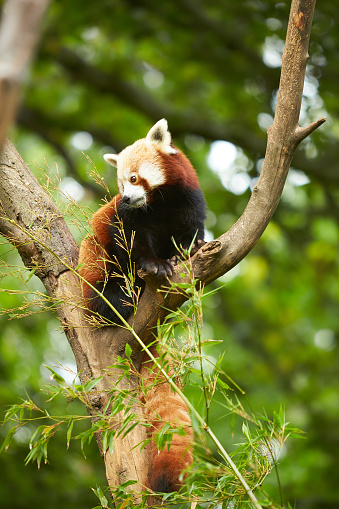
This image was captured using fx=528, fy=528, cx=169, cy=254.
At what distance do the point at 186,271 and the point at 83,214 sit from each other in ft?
1.82

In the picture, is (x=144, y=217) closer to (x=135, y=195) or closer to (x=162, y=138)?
(x=135, y=195)

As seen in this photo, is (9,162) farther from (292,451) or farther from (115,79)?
(292,451)

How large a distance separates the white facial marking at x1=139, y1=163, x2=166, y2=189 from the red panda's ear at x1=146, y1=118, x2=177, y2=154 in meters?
0.14

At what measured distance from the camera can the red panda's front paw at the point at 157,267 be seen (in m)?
2.23

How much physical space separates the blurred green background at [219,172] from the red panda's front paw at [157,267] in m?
1.92

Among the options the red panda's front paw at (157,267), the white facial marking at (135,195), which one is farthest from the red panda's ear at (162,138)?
the red panda's front paw at (157,267)

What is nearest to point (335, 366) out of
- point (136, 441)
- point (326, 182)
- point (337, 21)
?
point (326, 182)

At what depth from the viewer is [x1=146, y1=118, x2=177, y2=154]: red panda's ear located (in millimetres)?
3066

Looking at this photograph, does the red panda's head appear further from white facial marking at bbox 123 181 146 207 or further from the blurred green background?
the blurred green background

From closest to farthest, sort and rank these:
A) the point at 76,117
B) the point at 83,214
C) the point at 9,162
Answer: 1. the point at 83,214
2. the point at 9,162
3. the point at 76,117

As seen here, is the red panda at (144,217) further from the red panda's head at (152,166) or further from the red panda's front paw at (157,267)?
the red panda's front paw at (157,267)

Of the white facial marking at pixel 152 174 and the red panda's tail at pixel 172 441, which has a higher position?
the white facial marking at pixel 152 174

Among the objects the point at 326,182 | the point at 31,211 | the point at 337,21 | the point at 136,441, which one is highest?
the point at 337,21

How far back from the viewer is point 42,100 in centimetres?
710
